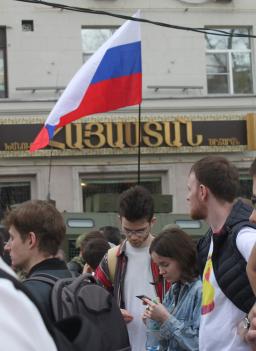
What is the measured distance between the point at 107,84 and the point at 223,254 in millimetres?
6001

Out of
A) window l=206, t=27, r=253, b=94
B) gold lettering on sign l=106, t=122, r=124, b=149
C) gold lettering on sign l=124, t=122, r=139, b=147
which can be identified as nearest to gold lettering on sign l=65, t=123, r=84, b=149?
gold lettering on sign l=106, t=122, r=124, b=149

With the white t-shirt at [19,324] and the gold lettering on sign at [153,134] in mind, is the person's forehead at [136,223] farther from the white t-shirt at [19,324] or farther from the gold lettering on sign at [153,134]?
the gold lettering on sign at [153,134]

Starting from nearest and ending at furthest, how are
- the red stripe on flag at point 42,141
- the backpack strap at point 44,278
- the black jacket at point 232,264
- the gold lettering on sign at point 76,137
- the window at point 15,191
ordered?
the backpack strap at point 44,278
the black jacket at point 232,264
the red stripe on flag at point 42,141
the gold lettering on sign at point 76,137
the window at point 15,191

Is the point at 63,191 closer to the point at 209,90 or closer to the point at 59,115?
the point at 209,90

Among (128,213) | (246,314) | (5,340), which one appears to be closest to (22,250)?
(246,314)

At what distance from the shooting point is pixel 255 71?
19.3m

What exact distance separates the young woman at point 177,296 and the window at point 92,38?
14.6 meters

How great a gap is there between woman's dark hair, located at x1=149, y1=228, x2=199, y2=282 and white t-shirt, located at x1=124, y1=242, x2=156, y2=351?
0.57 m

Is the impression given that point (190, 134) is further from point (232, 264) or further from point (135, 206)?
point (232, 264)

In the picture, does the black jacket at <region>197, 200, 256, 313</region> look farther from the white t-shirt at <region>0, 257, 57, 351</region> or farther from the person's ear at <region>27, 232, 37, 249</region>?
the white t-shirt at <region>0, 257, 57, 351</region>

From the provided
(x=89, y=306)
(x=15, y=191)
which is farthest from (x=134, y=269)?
(x=15, y=191)

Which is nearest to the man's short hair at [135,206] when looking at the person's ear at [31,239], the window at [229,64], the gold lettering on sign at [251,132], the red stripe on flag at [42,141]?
the person's ear at [31,239]

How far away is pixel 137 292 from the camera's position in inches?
192

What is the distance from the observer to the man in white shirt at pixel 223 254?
3406 mm
